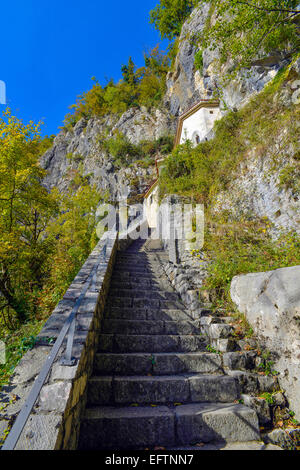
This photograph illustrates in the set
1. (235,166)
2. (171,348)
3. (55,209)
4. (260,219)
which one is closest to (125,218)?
(55,209)

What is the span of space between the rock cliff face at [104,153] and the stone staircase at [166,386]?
821 inches

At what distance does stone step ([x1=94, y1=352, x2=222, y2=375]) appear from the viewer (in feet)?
10.0

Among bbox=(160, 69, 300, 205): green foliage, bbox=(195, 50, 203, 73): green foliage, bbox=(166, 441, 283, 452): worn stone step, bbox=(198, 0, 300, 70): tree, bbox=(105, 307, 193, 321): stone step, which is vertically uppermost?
bbox=(195, 50, 203, 73): green foliage

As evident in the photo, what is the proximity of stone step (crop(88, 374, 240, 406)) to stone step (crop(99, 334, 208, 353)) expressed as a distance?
1.87 ft

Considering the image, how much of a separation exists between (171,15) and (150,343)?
120ft

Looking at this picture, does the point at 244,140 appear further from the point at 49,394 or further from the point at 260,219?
the point at 49,394

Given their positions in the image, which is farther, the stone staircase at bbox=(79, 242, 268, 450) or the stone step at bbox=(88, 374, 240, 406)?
the stone step at bbox=(88, 374, 240, 406)

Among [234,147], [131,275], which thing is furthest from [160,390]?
[234,147]

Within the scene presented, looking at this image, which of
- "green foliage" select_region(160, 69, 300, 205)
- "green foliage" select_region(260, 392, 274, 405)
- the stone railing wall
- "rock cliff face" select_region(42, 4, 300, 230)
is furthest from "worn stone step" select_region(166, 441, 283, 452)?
"green foliage" select_region(160, 69, 300, 205)

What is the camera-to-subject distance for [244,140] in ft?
24.2

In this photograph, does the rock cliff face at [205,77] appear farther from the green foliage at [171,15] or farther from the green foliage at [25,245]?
the green foliage at [25,245]

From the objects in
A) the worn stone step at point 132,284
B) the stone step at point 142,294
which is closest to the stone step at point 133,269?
the worn stone step at point 132,284

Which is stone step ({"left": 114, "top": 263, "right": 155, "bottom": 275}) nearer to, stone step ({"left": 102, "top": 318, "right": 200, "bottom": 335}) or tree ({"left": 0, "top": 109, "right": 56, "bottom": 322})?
tree ({"left": 0, "top": 109, "right": 56, "bottom": 322})
